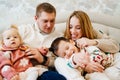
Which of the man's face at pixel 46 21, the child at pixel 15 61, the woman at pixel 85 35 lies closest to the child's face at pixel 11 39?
the child at pixel 15 61

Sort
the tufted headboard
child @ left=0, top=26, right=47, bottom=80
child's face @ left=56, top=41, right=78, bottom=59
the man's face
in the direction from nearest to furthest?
child @ left=0, top=26, right=47, bottom=80 → child's face @ left=56, top=41, right=78, bottom=59 → the man's face → the tufted headboard

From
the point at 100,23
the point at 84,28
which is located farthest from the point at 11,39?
the point at 100,23

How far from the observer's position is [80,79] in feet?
3.20

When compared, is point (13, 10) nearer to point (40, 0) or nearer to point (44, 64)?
point (40, 0)

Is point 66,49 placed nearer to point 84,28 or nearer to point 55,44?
point 55,44

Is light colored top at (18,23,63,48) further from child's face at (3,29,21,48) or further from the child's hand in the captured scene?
the child's hand

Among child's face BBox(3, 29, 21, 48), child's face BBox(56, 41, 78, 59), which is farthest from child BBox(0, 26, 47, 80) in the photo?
child's face BBox(56, 41, 78, 59)

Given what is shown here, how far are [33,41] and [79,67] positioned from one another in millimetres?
270

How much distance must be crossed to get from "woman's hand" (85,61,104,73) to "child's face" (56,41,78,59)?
0.09 metres

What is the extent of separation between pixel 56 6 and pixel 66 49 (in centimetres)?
61

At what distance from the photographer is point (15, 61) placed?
1061mm

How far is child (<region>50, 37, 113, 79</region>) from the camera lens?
108cm

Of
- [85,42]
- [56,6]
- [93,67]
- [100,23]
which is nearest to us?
[93,67]

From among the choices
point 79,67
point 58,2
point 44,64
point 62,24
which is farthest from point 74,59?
point 58,2
